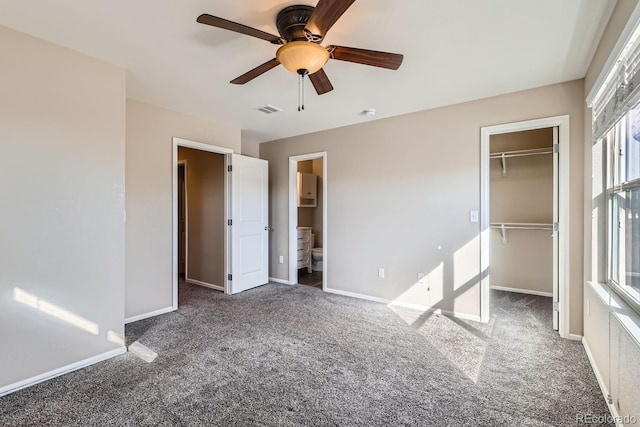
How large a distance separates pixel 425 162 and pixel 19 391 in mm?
4014

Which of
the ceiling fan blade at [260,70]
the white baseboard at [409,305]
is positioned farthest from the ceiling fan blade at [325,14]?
the white baseboard at [409,305]

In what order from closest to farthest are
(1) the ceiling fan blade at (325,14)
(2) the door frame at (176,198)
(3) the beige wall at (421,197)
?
(1) the ceiling fan blade at (325,14) → (3) the beige wall at (421,197) → (2) the door frame at (176,198)

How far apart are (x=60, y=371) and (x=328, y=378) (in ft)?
6.38

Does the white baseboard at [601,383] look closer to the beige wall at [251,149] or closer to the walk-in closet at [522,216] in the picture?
the walk-in closet at [522,216]

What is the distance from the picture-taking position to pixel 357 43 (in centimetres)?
216

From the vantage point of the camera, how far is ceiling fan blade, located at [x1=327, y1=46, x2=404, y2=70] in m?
1.79

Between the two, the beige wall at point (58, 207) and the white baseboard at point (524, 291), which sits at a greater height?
the beige wall at point (58, 207)

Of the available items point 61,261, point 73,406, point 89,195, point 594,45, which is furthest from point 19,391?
point 594,45

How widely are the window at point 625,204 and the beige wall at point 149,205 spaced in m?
3.98

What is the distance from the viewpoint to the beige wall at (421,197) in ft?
9.34

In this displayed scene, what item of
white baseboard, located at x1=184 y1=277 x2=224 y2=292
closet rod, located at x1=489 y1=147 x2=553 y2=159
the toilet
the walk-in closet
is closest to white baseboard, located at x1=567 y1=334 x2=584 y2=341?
the walk-in closet

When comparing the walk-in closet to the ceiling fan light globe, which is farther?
the walk-in closet

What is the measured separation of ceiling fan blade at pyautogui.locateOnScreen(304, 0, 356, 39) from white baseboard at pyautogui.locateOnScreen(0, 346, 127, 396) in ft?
9.20

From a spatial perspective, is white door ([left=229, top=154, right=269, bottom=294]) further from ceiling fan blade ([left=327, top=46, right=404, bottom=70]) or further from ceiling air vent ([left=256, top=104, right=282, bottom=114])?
ceiling fan blade ([left=327, top=46, right=404, bottom=70])
